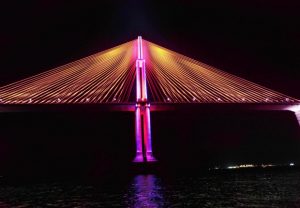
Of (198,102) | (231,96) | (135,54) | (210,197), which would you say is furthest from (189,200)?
(135,54)

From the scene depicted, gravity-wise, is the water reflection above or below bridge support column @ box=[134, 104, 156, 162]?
below

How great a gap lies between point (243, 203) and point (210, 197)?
1371 millimetres

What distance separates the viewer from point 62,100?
55.2 feet

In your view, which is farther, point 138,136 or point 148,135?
point 148,135

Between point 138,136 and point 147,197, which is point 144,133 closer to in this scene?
point 138,136

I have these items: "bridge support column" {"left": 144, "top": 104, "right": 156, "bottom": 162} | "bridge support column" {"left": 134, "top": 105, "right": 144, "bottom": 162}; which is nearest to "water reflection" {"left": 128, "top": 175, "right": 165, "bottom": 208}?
"bridge support column" {"left": 134, "top": 105, "right": 144, "bottom": 162}

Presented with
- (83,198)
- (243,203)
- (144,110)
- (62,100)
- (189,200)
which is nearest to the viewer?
(243,203)

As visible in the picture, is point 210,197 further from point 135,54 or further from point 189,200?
point 135,54

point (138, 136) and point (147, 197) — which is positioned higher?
point (138, 136)

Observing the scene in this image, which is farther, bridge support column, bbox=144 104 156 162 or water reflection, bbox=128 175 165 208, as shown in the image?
bridge support column, bbox=144 104 156 162

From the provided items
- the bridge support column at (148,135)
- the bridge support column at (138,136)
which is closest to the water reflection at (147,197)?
the bridge support column at (138,136)

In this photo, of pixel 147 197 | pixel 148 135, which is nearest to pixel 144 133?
pixel 148 135

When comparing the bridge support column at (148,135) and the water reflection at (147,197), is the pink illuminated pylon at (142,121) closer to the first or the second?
the bridge support column at (148,135)

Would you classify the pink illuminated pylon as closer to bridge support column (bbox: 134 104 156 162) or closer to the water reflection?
bridge support column (bbox: 134 104 156 162)
